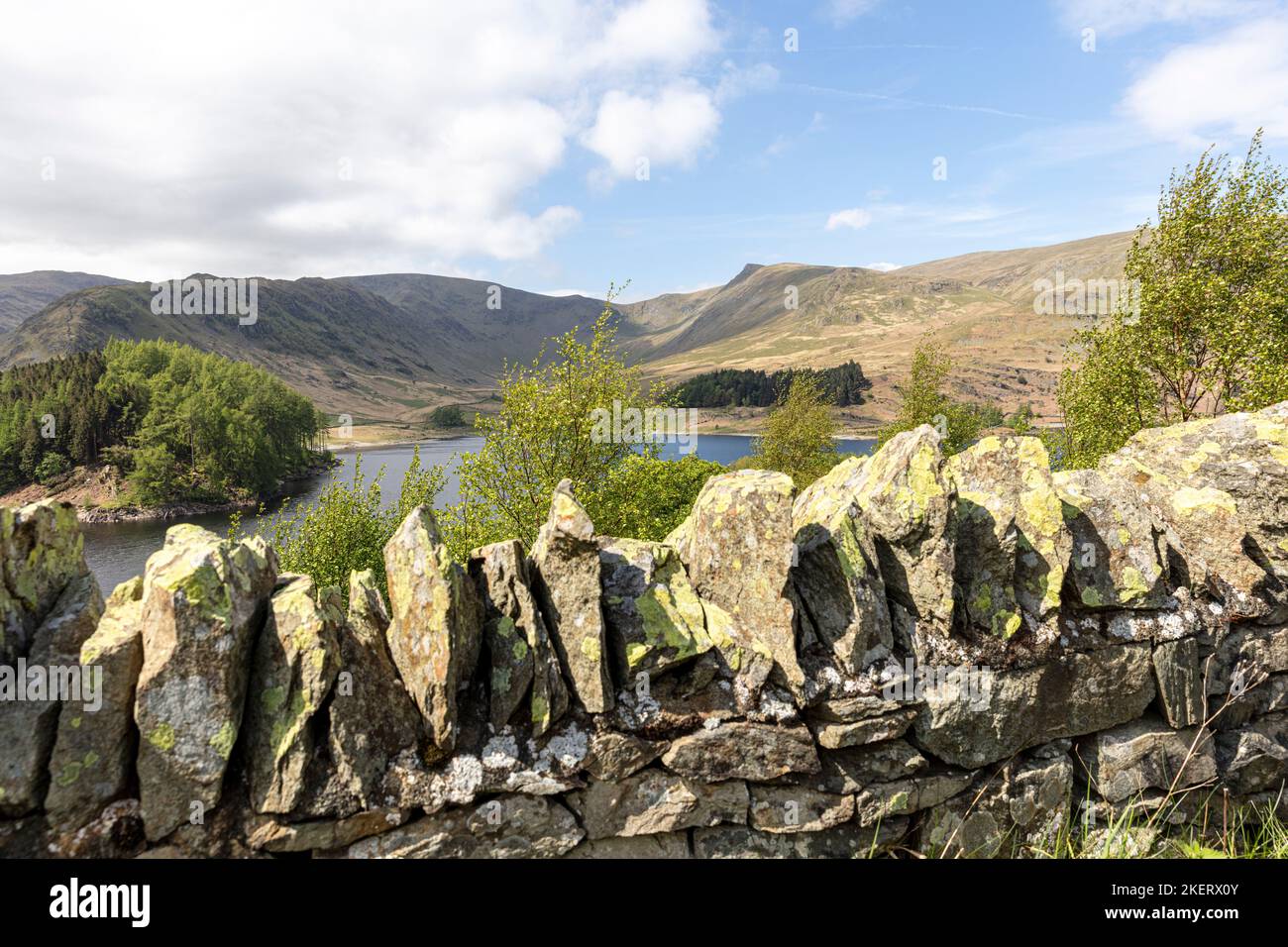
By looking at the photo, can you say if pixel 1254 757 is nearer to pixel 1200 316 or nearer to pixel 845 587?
pixel 845 587

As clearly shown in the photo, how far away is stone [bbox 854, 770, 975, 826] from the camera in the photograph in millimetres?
9477

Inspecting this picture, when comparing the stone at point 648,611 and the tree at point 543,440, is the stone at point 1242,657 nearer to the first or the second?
the stone at point 648,611

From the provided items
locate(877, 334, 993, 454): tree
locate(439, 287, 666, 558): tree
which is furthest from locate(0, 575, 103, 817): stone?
locate(877, 334, 993, 454): tree

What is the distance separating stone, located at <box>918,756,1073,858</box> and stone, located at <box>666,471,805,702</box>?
360 centimetres

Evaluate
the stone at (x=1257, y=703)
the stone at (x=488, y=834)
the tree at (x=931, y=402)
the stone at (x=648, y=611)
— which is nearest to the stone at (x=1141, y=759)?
the stone at (x=1257, y=703)

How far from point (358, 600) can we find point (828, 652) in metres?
7.22

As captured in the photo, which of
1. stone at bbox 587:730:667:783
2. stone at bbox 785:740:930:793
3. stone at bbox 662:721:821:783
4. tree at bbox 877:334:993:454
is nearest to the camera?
stone at bbox 587:730:667:783

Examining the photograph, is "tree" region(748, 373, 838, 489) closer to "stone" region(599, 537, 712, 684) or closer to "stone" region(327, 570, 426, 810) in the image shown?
"stone" region(599, 537, 712, 684)

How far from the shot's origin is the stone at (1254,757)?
36.1 ft

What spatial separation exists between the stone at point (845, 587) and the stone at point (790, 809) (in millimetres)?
2105

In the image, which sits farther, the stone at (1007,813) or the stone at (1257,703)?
the stone at (1257,703)
